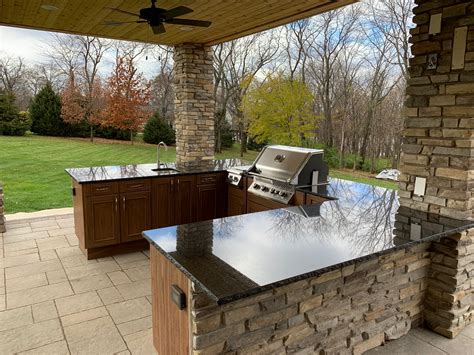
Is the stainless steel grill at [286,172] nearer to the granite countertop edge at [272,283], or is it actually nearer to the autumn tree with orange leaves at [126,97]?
the granite countertop edge at [272,283]

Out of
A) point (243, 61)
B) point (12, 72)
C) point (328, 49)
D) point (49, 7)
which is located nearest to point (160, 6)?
point (49, 7)

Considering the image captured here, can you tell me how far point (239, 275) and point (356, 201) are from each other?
180 centimetres

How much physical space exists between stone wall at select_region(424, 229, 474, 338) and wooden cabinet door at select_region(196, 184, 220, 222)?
2610 millimetres

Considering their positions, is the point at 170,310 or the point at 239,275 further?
the point at 170,310

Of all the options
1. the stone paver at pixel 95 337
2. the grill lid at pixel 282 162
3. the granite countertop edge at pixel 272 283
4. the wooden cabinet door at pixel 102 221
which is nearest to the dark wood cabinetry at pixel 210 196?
the grill lid at pixel 282 162

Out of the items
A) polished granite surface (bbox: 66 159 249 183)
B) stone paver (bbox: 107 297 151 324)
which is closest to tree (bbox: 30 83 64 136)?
polished granite surface (bbox: 66 159 249 183)

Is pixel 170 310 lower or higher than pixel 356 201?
lower

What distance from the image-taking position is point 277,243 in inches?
73.5

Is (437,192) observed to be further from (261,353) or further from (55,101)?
(55,101)

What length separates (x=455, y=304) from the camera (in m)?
2.54

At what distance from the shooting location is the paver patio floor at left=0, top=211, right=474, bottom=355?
7.91 feet

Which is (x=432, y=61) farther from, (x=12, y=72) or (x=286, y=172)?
(x=12, y=72)

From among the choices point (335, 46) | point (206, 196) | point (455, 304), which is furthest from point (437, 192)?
point (335, 46)

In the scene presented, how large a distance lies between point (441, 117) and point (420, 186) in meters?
0.50
